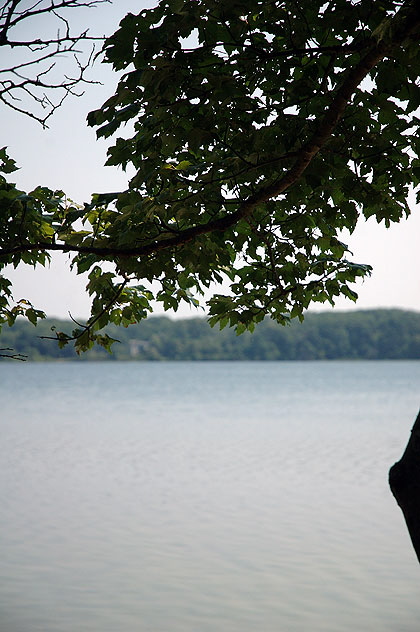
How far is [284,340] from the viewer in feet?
507

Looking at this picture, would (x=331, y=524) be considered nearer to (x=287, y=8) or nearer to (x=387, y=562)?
(x=387, y=562)

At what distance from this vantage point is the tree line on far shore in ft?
463

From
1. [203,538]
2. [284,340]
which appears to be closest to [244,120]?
[203,538]

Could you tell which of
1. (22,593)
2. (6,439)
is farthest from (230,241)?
(6,439)

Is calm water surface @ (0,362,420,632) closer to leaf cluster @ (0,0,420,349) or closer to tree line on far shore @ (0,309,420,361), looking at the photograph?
leaf cluster @ (0,0,420,349)

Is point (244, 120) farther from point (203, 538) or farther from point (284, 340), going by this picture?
point (284, 340)

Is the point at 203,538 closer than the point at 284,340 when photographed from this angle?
Yes

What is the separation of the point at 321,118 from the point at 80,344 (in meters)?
2.27

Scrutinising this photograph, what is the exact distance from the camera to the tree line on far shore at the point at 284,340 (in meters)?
141

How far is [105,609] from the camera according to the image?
9516mm

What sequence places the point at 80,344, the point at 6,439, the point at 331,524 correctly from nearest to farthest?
the point at 80,344, the point at 331,524, the point at 6,439

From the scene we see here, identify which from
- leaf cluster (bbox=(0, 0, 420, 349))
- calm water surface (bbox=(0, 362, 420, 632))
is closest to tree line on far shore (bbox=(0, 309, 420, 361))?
calm water surface (bbox=(0, 362, 420, 632))

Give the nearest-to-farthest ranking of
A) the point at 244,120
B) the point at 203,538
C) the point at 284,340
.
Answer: the point at 244,120
the point at 203,538
the point at 284,340

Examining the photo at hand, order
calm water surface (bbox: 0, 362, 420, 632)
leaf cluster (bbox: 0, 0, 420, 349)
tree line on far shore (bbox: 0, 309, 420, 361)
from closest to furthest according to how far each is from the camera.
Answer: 1. leaf cluster (bbox: 0, 0, 420, 349)
2. calm water surface (bbox: 0, 362, 420, 632)
3. tree line on far shore (bbox: 0, 309, 420, 361)
